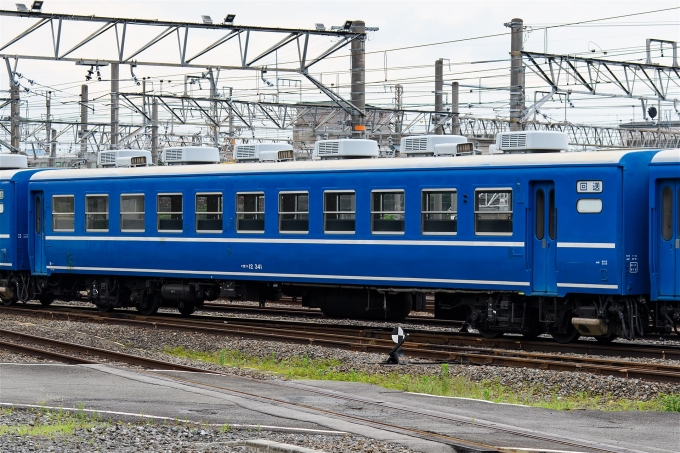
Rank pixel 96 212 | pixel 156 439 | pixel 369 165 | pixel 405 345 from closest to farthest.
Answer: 1. pixel 156 439
2. pixel 405 345
3. pixel 369 165
4. pixel 96 212

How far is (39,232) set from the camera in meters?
26.4

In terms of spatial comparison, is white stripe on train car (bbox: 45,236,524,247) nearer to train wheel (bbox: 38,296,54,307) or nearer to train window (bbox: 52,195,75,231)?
train window (bbox: 52,195,75,231)

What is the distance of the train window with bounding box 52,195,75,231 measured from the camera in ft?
83.8

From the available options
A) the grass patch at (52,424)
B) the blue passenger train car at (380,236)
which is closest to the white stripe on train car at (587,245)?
the blue passenger train car at (380,236)

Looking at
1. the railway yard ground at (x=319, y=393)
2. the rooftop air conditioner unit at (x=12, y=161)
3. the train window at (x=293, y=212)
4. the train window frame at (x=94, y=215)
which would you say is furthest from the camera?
the rooftop air conditioner unit at (x=12, y=161)

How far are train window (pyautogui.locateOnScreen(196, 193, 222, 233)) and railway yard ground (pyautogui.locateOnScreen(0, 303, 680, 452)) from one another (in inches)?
90.1

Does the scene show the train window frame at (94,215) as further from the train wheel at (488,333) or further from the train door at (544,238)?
the train door at (544,238)

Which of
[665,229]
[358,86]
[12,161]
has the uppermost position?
[358,86]

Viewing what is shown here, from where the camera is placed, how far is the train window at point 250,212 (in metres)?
21.7

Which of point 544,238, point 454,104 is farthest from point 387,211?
point 454,104

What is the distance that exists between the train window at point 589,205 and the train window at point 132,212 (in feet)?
34.7

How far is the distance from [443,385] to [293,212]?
773 cm

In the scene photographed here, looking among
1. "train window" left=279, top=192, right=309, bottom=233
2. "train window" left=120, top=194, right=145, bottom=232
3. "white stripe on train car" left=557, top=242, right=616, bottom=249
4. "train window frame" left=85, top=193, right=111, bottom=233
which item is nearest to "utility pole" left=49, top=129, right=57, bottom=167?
"train window frame" left=85, top=193, right=111, bottom=233

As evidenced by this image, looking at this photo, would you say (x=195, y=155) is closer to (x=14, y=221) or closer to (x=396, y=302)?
(x=14, y=221)
